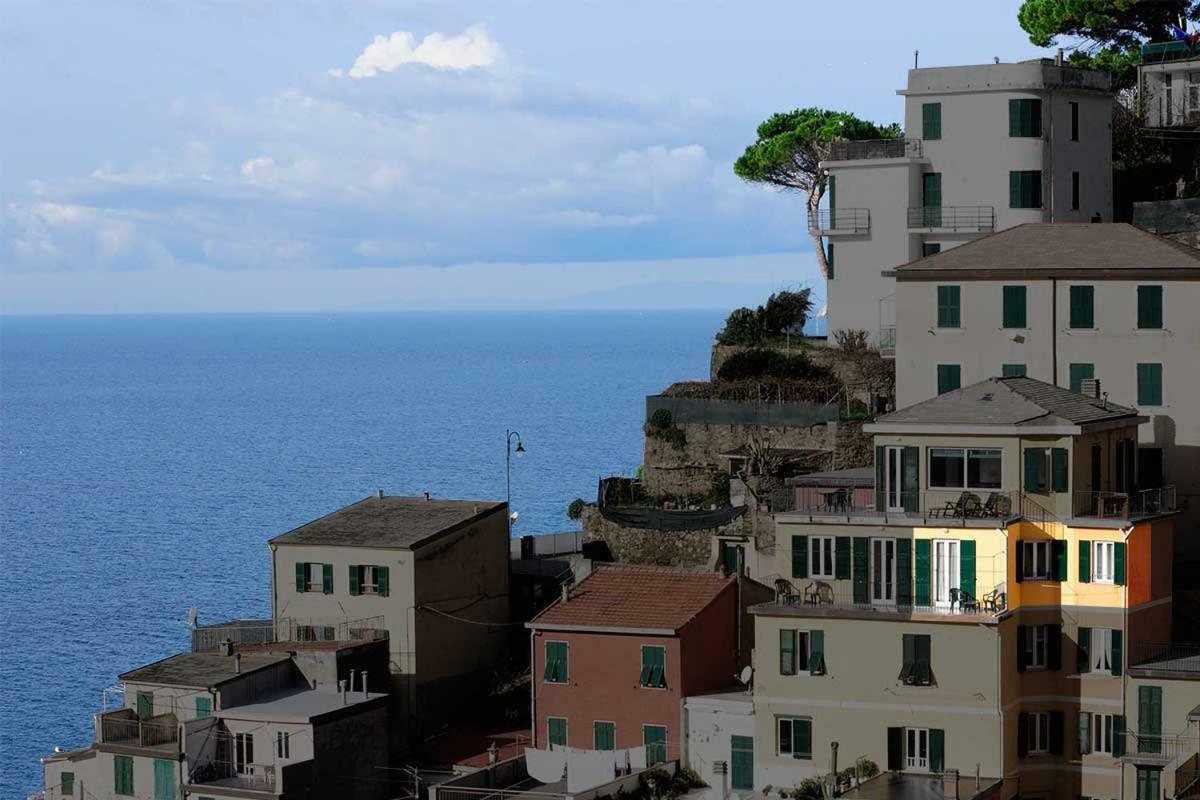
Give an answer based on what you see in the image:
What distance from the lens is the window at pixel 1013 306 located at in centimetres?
5531

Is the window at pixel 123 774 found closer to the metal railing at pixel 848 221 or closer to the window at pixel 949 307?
the window at pixel 949 307

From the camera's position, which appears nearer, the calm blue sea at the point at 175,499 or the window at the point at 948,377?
the window at the point at 948,377

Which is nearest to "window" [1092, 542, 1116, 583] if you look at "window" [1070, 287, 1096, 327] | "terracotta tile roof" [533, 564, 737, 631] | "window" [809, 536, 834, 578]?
"window" [809, 536, 834, 578]

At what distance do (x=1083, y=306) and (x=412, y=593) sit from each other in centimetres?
1811

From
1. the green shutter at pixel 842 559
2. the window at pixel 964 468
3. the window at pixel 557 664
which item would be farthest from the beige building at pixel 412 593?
the window at pixel 964 468

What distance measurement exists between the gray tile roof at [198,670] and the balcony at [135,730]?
85 cm

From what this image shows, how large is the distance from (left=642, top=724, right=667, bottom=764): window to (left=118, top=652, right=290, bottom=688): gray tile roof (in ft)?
31.0

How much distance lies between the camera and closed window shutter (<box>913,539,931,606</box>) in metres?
45.4

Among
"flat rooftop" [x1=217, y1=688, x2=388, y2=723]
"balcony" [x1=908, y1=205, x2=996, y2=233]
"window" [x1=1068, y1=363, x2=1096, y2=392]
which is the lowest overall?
"flat rooftop" [x1=217, y1=688, x2=388, y2=723]

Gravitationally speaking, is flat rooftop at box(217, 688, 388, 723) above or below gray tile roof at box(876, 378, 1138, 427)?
below

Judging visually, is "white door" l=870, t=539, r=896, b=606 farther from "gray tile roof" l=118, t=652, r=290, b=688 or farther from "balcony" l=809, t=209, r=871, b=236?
"balcony" l=809, t=209, r=871, b=236

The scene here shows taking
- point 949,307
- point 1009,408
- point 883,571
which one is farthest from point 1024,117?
point 883,571

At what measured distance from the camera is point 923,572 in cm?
4566

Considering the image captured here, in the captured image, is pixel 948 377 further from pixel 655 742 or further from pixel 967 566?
pixel 655 742
